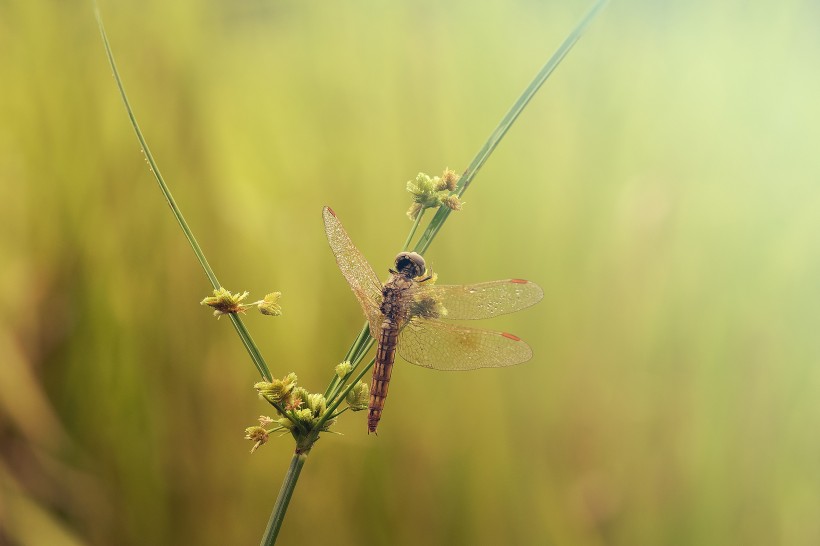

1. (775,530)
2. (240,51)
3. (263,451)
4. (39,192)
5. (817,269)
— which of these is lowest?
(775,530)

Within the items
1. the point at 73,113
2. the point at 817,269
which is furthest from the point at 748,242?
the point at 73,113

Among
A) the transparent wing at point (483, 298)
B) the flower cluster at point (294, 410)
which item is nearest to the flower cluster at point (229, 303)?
the flower cluster at point (294, 410)

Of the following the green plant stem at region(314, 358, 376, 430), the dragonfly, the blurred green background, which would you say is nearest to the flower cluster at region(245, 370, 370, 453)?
the green plant stem at region(314, 358, 376, 430)

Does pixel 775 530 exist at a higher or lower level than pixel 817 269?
lower

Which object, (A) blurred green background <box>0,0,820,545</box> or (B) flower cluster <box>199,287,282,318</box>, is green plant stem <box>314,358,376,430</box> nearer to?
(B) flower cluster <box>199,287,282,318</box>

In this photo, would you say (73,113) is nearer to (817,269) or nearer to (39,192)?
(39,192)

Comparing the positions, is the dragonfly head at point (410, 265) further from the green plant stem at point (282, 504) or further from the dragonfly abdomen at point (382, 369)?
the green plant stem at point (282, 504)
